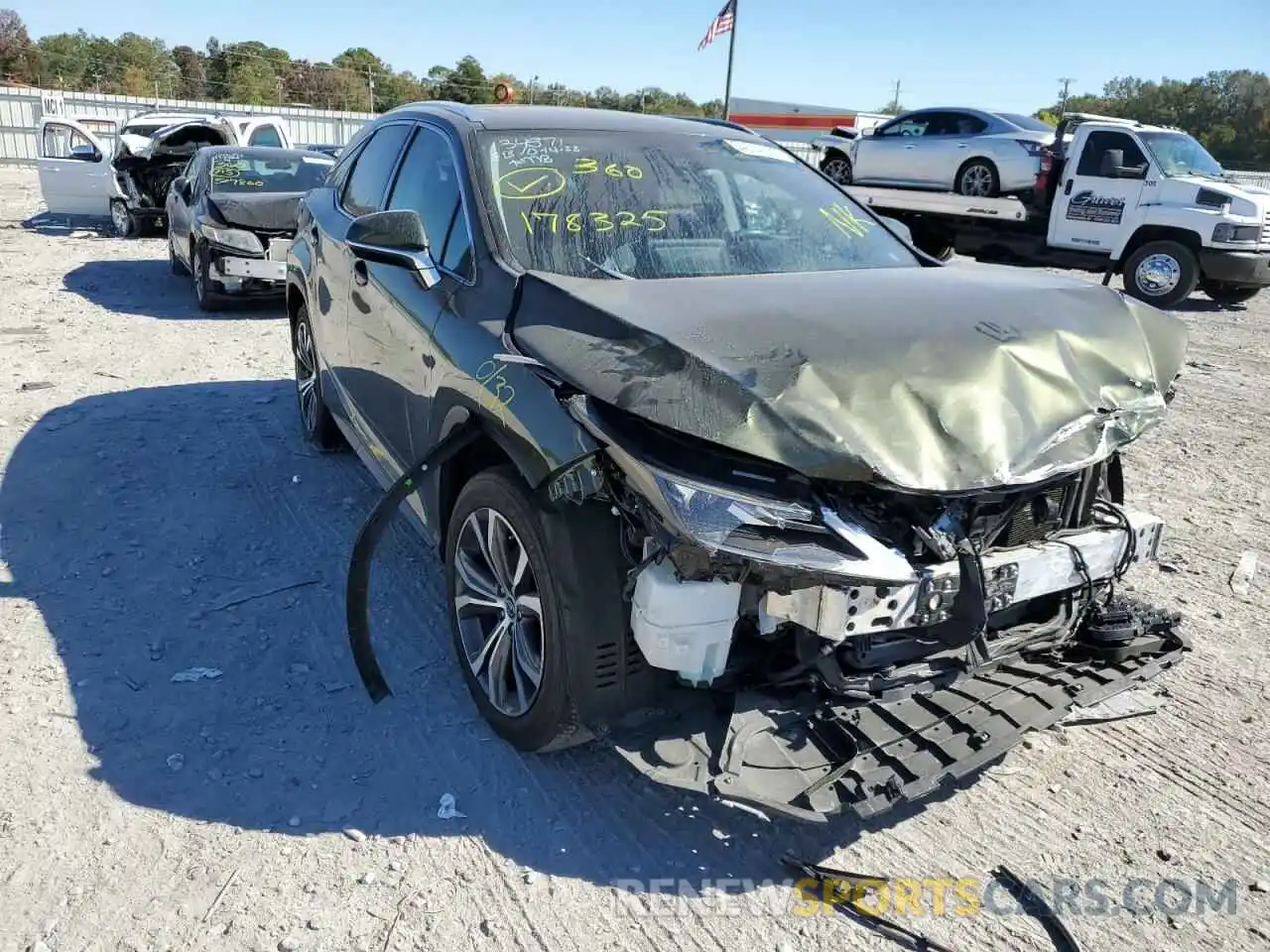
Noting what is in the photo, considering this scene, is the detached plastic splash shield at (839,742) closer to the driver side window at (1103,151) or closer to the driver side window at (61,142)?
→ the driver side window at (1103,151)

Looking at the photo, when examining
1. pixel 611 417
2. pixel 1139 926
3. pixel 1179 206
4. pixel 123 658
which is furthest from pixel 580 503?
pixel 1179 206

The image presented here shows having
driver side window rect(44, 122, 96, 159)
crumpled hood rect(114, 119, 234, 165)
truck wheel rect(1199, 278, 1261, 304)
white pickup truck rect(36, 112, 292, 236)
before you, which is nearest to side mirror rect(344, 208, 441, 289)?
truck wheel rect(1199, 278, 1261, 304)

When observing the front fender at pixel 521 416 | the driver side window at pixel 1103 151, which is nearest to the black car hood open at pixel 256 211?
the front fender at pixel 521 416

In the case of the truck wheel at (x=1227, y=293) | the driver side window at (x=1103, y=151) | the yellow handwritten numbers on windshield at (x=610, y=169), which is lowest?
the truck wheel at (x=1227, y=293)

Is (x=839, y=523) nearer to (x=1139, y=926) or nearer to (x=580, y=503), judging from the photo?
(x=580, y=503)

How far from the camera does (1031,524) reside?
112 inches

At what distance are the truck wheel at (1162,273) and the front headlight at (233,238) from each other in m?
10.6

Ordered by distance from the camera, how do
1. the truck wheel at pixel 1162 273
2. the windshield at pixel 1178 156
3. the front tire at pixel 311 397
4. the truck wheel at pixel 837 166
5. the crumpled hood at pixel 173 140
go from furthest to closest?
the truck wheel at pixel 837 166
the crumpled hood at pixel 173 140
the windshield at pixel 1178 156
the truck wheel at pixel 1162 273
the front tire at pixel 311 397

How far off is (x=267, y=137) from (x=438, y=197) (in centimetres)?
1426

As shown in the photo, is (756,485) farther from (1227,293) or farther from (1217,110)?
(1217,110)

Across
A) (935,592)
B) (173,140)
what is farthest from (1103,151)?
(173,140)

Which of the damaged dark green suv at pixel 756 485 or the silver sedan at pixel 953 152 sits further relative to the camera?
the silver sedan at pixel 953 152

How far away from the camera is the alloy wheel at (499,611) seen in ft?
9.67

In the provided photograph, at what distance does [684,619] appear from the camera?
2461mm
